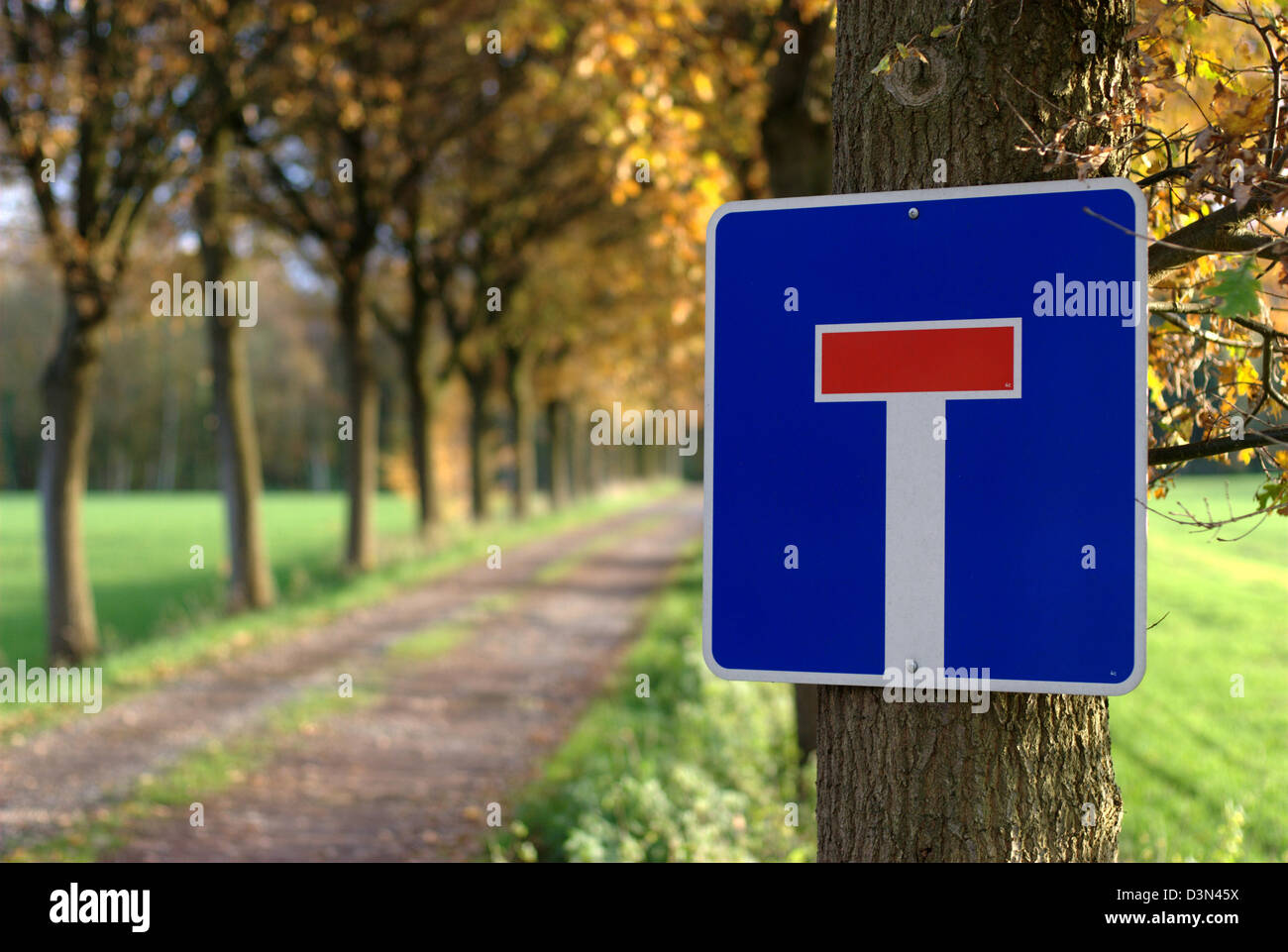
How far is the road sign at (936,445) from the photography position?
200 centimetres

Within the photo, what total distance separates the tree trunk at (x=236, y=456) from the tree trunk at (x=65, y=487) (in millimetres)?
2316

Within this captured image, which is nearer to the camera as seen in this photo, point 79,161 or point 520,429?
point 79,161

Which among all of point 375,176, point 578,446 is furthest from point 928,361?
point 578,446

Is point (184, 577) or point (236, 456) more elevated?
point (236, 456)

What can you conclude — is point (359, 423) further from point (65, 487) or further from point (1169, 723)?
point (1169, 723)

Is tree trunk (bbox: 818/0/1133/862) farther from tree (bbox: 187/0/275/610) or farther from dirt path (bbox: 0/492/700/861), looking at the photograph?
tree (bbox: 187/0/275/610)

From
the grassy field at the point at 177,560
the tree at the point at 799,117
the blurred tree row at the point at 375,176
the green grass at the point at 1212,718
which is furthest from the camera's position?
the grassy field at the point at 177,560

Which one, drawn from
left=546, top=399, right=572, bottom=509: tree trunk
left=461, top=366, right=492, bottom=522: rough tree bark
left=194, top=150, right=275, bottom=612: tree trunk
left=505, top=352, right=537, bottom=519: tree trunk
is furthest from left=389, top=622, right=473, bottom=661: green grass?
left=546, top=399, right=572, bottom=509: tree trunk

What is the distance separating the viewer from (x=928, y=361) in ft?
→ 6.80

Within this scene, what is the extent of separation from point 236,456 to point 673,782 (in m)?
10.00

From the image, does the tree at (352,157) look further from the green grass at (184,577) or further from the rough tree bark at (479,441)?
the rough tree bark at (479,441)

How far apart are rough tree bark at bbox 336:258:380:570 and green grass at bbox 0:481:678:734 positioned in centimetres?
58

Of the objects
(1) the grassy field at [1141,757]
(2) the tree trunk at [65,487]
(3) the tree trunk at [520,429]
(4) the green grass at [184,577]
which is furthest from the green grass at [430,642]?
(3) the tree trunk at [520,429]

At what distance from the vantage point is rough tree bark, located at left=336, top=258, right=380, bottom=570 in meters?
17.8
